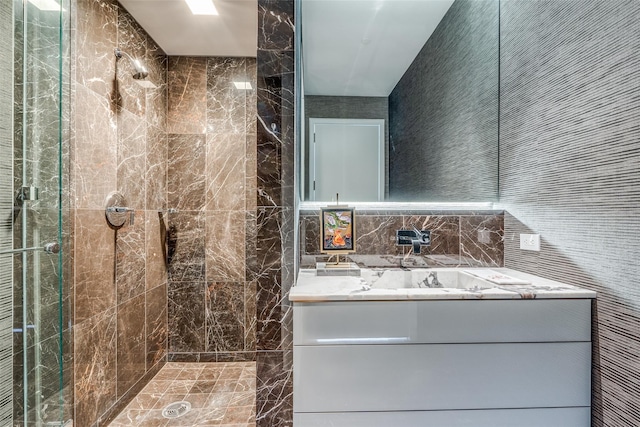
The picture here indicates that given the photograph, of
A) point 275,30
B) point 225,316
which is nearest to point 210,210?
point 225,316

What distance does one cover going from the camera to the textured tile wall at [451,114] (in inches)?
75.7

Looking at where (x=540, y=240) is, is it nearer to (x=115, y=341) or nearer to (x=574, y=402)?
(x=574, y=402)

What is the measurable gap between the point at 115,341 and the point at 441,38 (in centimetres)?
300

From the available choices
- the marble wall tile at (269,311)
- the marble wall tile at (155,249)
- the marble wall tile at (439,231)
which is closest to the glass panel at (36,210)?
the marble wall tile at (269,311)

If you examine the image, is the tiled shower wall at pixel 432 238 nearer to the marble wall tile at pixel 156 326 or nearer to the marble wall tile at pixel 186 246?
the marble wall tile at pixel 186 246

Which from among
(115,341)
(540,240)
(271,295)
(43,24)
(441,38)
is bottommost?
(115,341)

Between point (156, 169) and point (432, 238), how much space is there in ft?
7.28

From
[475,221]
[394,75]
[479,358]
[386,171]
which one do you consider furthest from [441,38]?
[479,358]

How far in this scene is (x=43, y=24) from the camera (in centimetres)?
109

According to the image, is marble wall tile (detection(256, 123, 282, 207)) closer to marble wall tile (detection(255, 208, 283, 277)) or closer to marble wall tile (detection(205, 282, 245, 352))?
marble wall tile (detection(255, 208, 283, 277))

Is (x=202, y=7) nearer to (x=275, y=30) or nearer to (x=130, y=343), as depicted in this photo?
(x=275, y=30)

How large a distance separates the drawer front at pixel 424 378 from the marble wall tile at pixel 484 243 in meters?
0.68

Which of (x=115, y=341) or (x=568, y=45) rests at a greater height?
(x=568, y=45)

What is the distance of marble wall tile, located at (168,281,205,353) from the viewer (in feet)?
8.36
